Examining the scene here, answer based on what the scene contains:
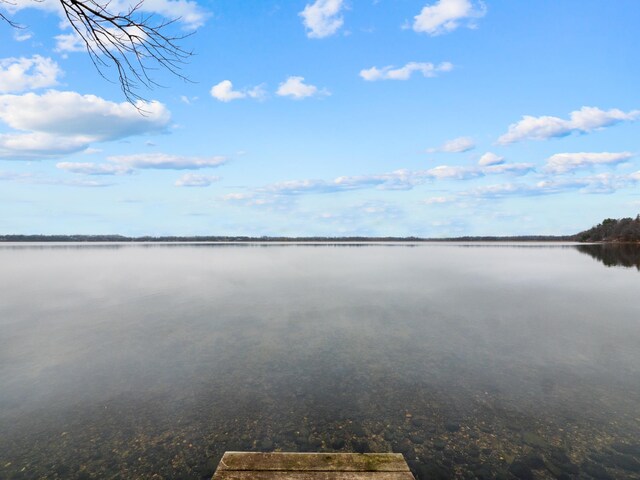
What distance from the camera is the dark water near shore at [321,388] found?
589 cm

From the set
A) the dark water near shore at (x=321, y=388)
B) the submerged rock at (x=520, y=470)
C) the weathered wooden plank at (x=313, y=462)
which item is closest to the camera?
the weathered wooden plank at (x=313, y=462)

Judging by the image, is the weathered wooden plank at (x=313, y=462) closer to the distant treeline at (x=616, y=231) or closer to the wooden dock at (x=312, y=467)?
the wooden dock at (x=312, y=467)

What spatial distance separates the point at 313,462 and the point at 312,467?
0.30 feet

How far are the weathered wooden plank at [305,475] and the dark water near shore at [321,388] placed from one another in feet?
5.16

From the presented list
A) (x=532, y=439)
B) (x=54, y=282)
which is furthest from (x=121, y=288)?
(x=532, y=439)

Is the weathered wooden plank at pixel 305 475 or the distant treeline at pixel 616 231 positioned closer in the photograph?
the weathered wooden plank at pixel 305 475

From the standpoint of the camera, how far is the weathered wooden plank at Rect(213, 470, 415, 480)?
4102 millimetres

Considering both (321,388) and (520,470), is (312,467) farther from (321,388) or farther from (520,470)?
(321,388)

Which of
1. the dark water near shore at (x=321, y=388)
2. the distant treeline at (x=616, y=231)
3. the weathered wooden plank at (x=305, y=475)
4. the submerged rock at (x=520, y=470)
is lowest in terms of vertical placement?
the submerged rock at (x=520, y=470)

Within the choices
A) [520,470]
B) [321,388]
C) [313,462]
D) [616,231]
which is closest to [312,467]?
[313,462]

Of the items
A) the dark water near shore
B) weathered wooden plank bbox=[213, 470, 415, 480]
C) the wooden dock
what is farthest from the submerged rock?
weathered wooden plank bbox=[213, 470, 415, 480]

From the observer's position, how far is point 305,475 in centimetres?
417

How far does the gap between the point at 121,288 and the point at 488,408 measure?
80.0 feet

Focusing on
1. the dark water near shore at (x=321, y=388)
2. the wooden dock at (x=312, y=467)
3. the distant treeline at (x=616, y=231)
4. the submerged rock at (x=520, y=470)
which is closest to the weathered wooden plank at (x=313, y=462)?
the wooden dock at (x=312, y=467)
